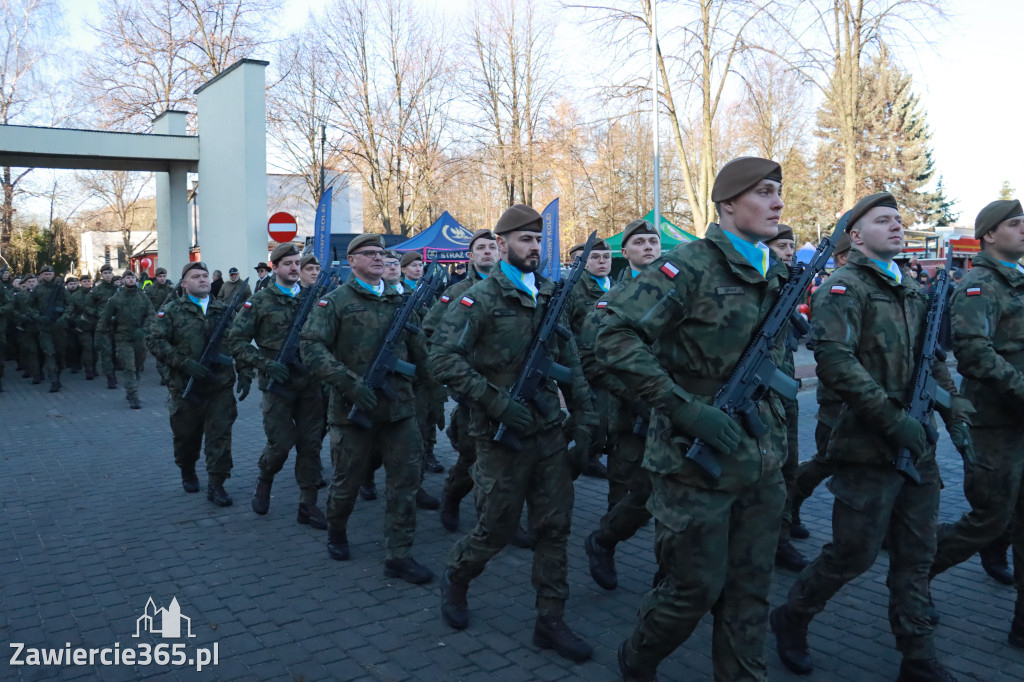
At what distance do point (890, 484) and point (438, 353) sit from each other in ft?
7.46

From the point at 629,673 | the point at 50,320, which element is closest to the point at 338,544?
the point at 629,673

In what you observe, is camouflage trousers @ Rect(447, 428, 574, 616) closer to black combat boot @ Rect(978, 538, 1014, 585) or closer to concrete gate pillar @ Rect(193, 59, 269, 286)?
black combat boot @ Rect(978, 538, 1014, 585)

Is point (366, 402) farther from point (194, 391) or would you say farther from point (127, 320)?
point (127, 320)

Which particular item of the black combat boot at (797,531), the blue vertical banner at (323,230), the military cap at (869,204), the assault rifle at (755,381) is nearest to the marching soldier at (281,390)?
the black combat boot at (797,531)

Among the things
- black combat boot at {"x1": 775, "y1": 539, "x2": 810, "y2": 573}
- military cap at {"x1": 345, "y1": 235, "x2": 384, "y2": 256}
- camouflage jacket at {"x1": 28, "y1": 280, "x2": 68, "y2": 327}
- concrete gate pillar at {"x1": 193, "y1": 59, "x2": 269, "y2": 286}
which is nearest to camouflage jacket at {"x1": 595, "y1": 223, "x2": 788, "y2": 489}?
→ black combat boot at {"x1": 775, "y1": 539, "x2": 810, "y2": 573}

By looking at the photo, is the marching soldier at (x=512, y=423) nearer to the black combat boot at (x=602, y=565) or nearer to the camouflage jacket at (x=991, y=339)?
the black combat boot at (x=602, y=565)

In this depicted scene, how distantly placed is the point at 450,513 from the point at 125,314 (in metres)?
10.2

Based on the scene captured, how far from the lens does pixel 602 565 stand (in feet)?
17.1

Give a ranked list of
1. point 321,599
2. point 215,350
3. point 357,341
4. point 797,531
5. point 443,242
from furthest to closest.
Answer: point 443,242, point 215,350, point 797,531, point 357,341, point 321,599

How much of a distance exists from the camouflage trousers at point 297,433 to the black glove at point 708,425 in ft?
14.6

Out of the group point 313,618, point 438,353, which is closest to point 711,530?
point 438,353

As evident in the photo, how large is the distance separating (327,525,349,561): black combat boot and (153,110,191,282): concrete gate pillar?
1643 centimetres

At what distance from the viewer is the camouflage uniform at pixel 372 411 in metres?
5.48

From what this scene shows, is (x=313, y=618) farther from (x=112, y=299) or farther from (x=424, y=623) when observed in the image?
(x=112, y=299)
